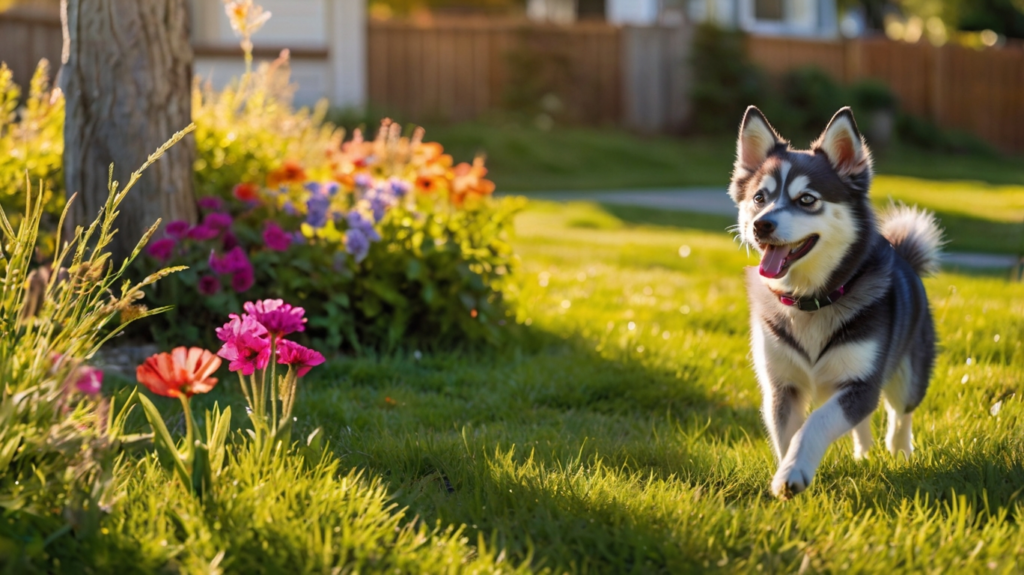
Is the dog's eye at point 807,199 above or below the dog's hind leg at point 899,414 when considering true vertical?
above

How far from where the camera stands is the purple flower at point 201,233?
15.8 feet

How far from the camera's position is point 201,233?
4805 millimetres

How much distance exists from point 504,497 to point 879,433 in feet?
5.89

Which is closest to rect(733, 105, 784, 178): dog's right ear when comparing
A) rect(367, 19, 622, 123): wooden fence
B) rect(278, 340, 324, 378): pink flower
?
rect(278, 340, 324, 378): pink flower

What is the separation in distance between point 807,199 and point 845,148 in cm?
26

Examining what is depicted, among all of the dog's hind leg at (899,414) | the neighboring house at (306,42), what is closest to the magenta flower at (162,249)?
the dog's hind leg at (899,414)

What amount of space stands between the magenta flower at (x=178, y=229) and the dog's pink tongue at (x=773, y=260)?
2.81 m

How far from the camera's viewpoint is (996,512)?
290 centimetres

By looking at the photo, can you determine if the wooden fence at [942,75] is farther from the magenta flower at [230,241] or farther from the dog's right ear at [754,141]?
the dog's right ear at [754,141]

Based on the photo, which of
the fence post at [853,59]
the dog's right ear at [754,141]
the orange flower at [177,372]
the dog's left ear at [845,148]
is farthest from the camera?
the fence post at [853,59]

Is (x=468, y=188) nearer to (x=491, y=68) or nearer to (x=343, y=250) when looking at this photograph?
(x=343, y=250)

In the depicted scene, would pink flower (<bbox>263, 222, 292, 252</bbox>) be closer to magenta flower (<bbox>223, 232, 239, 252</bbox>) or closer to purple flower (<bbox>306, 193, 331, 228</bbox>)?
magenta flower (<bbox>223, 232, 239, 252</bbox>)

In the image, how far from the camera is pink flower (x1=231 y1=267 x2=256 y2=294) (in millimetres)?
4699

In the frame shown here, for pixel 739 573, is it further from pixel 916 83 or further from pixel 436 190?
pixel 916 83
